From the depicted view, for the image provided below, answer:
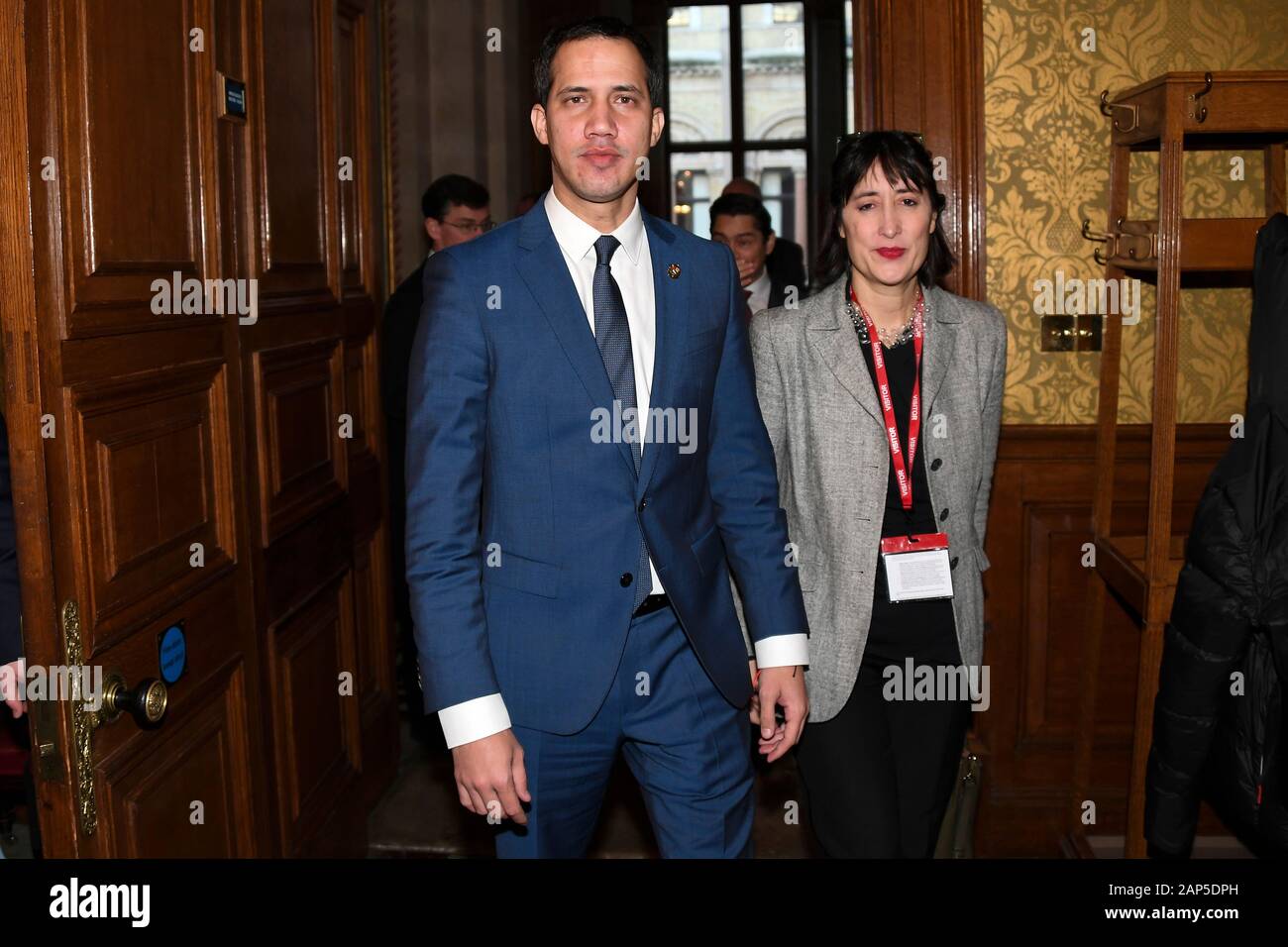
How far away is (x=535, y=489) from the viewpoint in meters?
2.02

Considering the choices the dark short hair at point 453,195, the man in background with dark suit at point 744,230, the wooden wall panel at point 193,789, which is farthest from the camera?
the man in background with dark suit at point 744,230

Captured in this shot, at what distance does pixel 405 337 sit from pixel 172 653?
206 cm

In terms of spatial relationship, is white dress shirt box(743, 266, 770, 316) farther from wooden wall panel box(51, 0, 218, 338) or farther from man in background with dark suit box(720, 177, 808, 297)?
wooden wall panel box(51, 0, 218, 338)

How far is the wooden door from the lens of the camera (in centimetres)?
188

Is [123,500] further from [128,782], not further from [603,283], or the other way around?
[603,283]

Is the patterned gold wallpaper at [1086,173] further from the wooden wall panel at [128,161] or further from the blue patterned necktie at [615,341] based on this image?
the wooden wall panel at [128,161]

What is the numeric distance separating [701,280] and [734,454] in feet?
0.99

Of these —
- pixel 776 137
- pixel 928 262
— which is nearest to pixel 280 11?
pixel 928 262

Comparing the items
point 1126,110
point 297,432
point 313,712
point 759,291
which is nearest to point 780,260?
point 759,291

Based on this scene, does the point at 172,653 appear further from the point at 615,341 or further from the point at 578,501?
the point at 615,341

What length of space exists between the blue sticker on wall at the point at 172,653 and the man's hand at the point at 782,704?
1034mm

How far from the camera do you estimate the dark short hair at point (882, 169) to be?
97.9 inches

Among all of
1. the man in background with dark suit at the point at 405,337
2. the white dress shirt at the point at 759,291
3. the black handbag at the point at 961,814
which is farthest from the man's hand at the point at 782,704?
the white dress shirt at the point at 759,291

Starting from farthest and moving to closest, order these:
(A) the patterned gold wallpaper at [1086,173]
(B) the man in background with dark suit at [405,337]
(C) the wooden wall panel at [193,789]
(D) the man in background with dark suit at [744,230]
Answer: (D) the man in background with dark suit at [744,230] → (B) the man in background with dark suit at [405,337] → (A) the patterned gold wallpaper at [1086,173] → (C) the wooden wall panel at [193,789]
